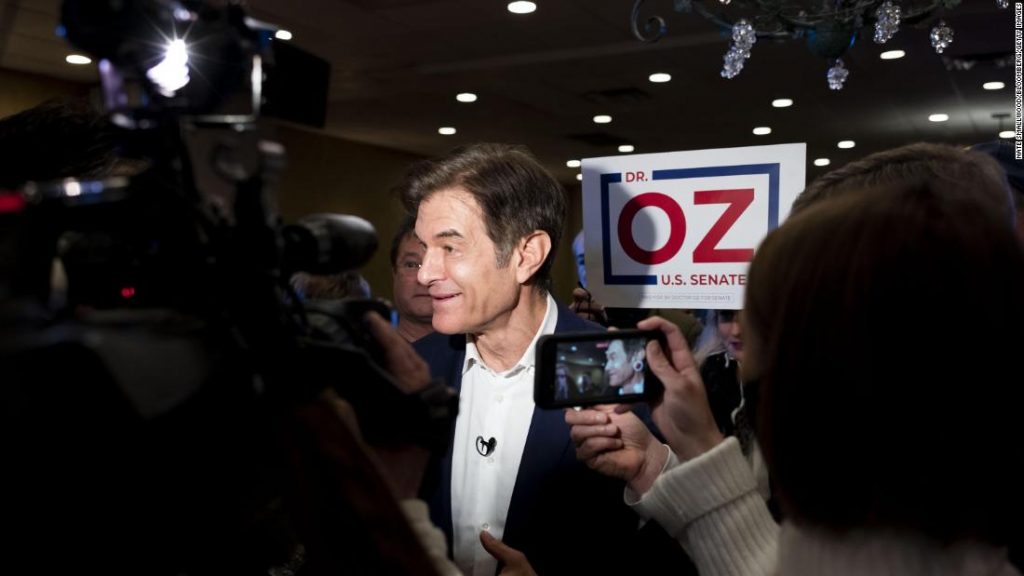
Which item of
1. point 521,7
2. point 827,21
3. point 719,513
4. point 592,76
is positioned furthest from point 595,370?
point 592,76

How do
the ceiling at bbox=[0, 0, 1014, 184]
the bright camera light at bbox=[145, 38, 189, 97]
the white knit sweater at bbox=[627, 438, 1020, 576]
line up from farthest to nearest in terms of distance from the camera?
the ceiling at bbox=[0, 0, 1014, 184] → the white knit sweater at bbox=[627, 438, 1020, 576] → the bright camera light at bbox=[145, 38, 189, 97]

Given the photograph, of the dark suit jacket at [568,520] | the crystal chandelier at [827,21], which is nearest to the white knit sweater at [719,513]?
the dark suit jacket at [568,520]

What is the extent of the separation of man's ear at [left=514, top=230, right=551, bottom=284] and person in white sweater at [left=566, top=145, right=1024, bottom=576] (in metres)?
0.98

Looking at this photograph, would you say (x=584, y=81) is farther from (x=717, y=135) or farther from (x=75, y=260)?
(x=75, y=260)

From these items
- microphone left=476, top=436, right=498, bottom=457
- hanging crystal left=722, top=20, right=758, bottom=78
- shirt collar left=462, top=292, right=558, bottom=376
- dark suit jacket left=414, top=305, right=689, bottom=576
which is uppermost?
hanging crystal left=722, top=20, right=758, bottom=78

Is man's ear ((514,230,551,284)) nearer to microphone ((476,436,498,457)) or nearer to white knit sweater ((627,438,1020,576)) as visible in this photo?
microphone ((476,436,498,457))

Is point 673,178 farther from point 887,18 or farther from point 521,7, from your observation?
point 521,7

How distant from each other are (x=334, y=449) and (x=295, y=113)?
0.91 ft

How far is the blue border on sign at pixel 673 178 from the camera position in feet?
5.15

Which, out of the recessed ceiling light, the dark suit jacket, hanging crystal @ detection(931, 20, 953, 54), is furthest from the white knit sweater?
the recessed ceiling light

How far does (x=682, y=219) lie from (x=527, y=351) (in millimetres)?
408

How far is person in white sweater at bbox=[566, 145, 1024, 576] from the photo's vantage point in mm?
628

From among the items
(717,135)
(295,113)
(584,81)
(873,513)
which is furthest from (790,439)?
(717,135)

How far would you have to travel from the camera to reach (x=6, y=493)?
440mm
